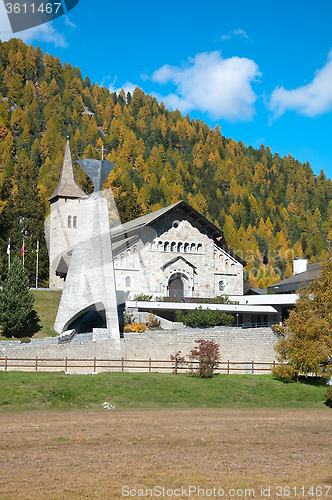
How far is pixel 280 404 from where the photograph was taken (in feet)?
85.6

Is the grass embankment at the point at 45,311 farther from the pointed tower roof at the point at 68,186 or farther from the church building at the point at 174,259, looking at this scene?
the pointed tower roof at the point at 68,186

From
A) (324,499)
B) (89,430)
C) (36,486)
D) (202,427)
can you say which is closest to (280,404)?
(202,427)

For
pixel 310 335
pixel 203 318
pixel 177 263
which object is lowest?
pixel 310 335

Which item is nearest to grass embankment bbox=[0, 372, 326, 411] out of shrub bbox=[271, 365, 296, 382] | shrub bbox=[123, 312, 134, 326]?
shrub bbox=[271, 365, 296, 382]

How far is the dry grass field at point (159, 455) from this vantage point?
10.7 meters

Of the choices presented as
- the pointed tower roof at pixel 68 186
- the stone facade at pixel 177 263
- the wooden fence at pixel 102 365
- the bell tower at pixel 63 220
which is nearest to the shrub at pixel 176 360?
the wooden fence at pixel 102 365

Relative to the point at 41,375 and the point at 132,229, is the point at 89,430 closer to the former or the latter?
the point at 41,375

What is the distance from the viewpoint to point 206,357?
30.0 metres

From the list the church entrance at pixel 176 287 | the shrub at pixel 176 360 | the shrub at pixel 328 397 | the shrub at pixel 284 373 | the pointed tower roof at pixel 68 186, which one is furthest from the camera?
the pointed tower roof at pixel 68 186

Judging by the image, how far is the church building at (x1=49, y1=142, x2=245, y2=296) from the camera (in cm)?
4472

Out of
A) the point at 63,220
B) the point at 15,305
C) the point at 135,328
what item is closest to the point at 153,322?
the point at 135,328

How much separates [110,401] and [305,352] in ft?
43.0

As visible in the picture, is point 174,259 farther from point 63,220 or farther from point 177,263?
point 63,220

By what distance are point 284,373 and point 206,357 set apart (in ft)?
17.2
